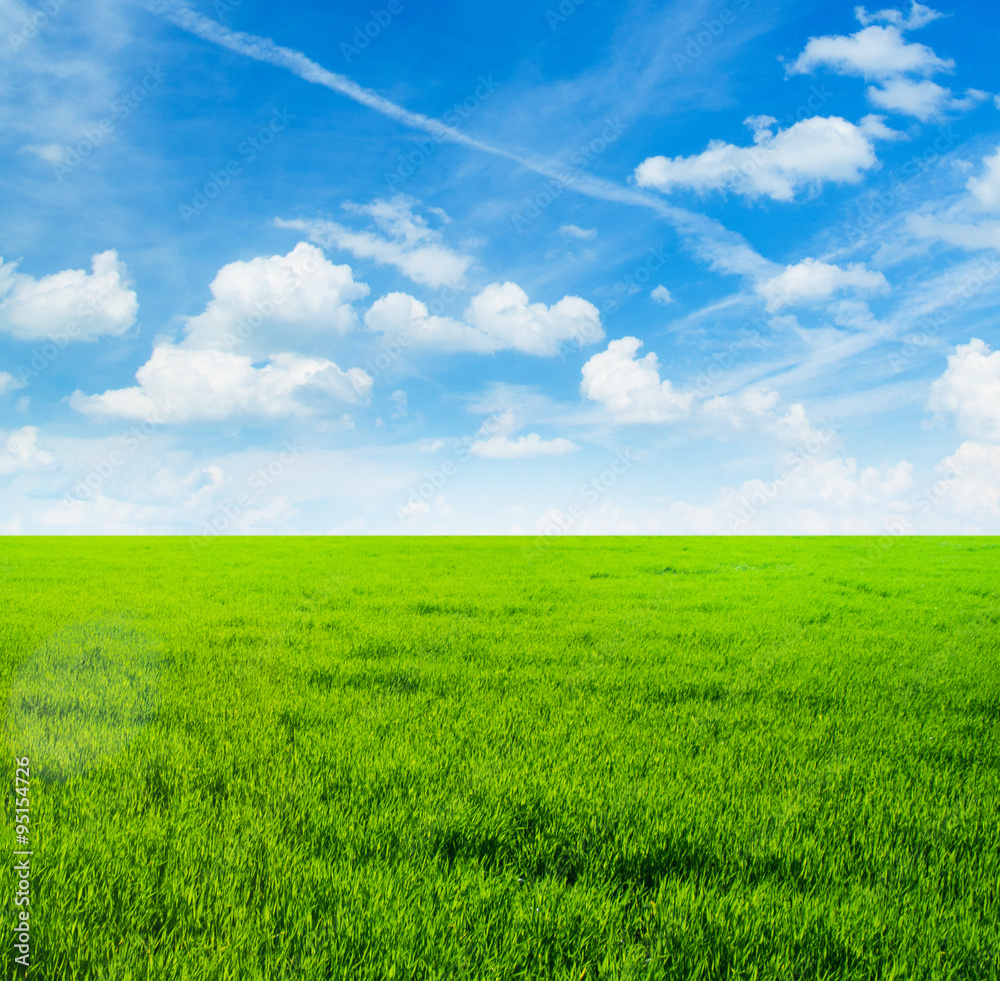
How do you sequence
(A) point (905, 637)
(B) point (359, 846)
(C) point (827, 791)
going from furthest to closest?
Result: (A) point (905, 637) → (C) point (827, 791) → (B) point (359, 846)

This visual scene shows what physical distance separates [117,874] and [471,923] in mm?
1965

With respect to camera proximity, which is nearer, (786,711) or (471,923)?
(471,923)

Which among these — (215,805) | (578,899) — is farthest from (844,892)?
(215,805)

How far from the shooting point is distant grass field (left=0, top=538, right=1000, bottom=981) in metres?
2.93

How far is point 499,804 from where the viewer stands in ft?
13.5

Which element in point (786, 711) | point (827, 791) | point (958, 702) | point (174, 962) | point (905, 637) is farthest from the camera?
point (905, 637)

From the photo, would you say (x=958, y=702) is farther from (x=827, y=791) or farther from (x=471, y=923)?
(x=471, y=923)

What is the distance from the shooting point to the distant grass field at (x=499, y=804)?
2.93 meters

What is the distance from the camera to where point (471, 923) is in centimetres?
305

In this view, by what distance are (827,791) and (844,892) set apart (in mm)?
1264

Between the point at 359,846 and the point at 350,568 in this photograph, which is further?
the point at 350,568

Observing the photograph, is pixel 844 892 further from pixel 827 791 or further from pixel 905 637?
pixel 905 637

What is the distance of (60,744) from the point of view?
16.5 feet

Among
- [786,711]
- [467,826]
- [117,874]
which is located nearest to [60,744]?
[117,874]
